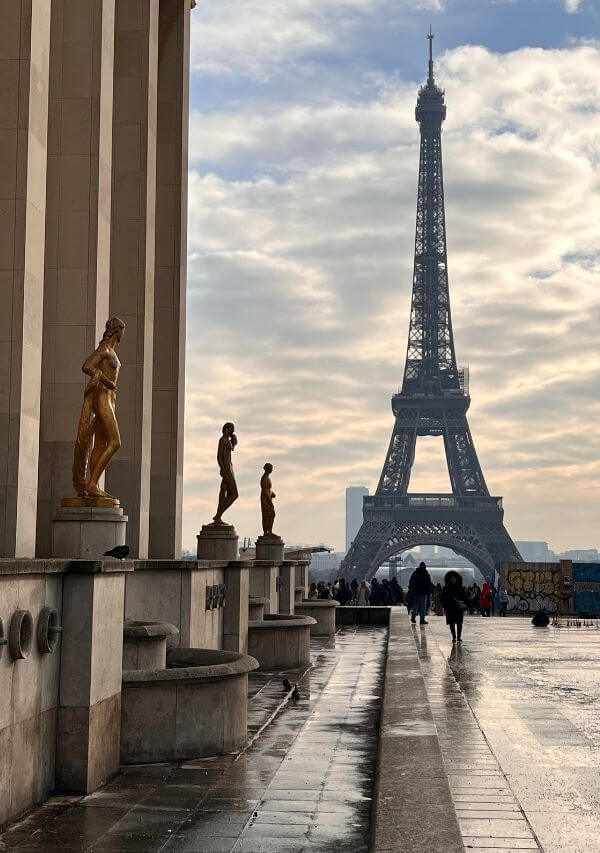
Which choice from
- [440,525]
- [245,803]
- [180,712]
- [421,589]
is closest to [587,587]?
[421,589]

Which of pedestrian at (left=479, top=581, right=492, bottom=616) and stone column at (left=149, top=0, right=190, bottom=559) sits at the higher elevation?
stone column at (left=149, top=0, right=190, bottom=559)

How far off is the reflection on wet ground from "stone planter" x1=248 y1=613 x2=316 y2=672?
6039 mm

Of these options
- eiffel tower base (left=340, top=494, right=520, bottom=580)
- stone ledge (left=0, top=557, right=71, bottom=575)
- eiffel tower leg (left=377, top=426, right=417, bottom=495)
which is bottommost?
stone ledge (left=0, top=557, right=71, bottom=575)

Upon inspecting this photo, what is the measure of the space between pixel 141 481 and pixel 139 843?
12.9 meters

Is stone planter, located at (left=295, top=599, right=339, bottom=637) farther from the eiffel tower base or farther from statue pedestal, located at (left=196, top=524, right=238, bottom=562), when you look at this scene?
the eiffel tower base

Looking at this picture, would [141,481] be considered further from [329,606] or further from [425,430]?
[425,430]

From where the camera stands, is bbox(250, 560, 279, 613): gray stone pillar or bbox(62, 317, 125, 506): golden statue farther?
bbox(250, 560, 279, 613): gray stone pillar

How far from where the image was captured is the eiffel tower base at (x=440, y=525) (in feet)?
339

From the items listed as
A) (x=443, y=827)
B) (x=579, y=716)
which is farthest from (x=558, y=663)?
(x=443, y=827)

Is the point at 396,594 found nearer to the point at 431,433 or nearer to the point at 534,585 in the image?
the point at 534,585

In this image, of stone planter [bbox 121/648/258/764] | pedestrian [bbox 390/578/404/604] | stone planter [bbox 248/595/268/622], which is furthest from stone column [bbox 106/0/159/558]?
pedestrian [bbox 390/578/404/604]

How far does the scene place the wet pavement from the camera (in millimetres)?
7922

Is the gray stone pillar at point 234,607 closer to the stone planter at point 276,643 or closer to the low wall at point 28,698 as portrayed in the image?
the stone planter at point 276,643

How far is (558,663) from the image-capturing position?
2114 cm
